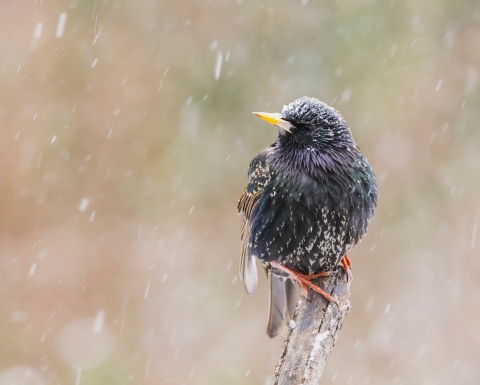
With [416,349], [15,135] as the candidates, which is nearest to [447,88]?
[416,349]

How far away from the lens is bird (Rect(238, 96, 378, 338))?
405cm

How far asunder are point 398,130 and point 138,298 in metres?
5.09

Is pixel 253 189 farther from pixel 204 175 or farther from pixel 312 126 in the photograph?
pixel 204 175

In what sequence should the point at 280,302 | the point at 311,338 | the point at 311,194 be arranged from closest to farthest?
1. the point at 311,338
2. the point at 311,194
3. the point at 280,302

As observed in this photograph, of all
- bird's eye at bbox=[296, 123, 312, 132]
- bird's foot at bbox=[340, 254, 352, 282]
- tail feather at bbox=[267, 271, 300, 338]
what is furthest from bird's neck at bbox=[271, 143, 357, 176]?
tail feather at bbox=[267, 271, 300, 338]

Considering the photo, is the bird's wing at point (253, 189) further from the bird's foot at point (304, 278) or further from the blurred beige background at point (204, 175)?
the blurred beige background at point (204, 175)

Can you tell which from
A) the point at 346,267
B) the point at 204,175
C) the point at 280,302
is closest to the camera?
the point at 346,267

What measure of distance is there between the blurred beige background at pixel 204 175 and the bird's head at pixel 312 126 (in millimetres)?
4686

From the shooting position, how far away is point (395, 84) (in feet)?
30.3

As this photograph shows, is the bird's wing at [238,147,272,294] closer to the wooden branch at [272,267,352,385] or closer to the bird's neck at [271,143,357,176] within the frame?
the bird's neck at [271,143,357,176]

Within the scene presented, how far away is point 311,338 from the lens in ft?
11.7

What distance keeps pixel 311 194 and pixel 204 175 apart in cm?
554

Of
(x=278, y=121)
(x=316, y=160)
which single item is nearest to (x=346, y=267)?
(x=316, y=160)

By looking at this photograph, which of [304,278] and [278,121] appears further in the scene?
[304,278]
